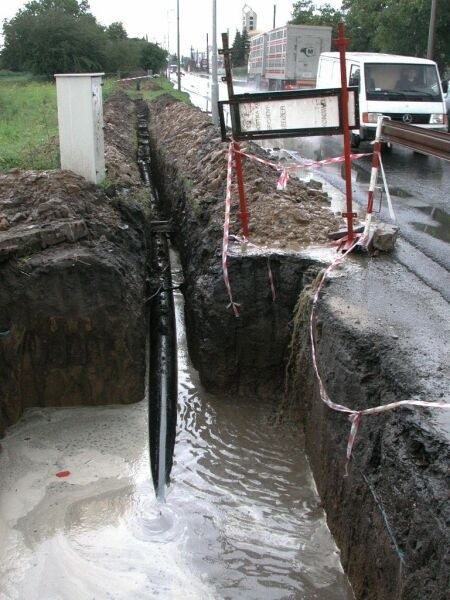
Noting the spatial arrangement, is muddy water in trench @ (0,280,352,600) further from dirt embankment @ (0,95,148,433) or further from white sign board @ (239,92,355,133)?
white sign board @ (239,92,355,133)

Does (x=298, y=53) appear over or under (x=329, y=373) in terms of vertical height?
over

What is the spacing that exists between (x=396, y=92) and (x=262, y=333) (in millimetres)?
11065

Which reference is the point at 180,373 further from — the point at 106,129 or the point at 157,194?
the point at 106,129

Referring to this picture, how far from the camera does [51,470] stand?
19.6 ft

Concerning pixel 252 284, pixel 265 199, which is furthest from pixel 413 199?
pixel 252 284

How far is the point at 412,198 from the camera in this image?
412 inches

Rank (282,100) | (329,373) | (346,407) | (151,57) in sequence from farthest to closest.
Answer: (151,57) < (282,100) < (329,373) < (346,407)

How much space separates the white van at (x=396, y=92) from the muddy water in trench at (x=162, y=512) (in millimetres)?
10647

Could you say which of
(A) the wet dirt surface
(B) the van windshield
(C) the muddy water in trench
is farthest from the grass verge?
(B) the van windshield

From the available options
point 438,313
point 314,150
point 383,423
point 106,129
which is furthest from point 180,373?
point 314,150

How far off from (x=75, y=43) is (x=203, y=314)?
4674cm

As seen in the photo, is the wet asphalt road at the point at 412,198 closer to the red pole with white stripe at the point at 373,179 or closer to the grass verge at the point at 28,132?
the red pole with white stripe at the point at 373,179

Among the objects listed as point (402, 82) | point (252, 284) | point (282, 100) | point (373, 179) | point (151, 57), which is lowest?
point (252, 284)

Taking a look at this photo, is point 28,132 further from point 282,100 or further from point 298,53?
point 298,53
